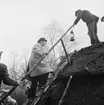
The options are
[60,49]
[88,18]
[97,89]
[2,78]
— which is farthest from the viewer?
[60,49]

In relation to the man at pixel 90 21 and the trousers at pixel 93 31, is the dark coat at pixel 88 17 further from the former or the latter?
the trousers at pixel 93 31

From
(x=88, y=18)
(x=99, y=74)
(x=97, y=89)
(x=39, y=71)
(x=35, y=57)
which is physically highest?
(x=88, y=18)

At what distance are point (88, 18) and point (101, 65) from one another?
2.59 metres

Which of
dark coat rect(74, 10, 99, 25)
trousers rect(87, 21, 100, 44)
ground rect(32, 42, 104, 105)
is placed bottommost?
ground rect(32, 42, 104, 105)

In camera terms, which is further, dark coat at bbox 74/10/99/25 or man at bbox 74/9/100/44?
dark coat at bbox 74/10/99/25

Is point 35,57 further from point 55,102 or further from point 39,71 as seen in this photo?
point 55,102

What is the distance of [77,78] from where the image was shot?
175 inches

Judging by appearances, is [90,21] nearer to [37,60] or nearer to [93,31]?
[93,31]

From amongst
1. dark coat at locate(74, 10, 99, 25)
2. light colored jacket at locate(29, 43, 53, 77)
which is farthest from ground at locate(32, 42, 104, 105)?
dark coat at locate(74, 10, 99, 25)

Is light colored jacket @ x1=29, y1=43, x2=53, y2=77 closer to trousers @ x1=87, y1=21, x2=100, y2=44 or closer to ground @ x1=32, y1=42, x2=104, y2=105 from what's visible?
ground @ x1=32, y1=42, x2=104, y2=105

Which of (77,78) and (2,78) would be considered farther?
(77,78)

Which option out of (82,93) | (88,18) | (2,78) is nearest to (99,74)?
(82,93)

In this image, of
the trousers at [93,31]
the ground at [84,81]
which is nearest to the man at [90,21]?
the trousers at [93,31]

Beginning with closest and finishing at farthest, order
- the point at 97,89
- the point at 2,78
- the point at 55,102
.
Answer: the point at 2,78 < the point at 97,89 < the point at 55,102
